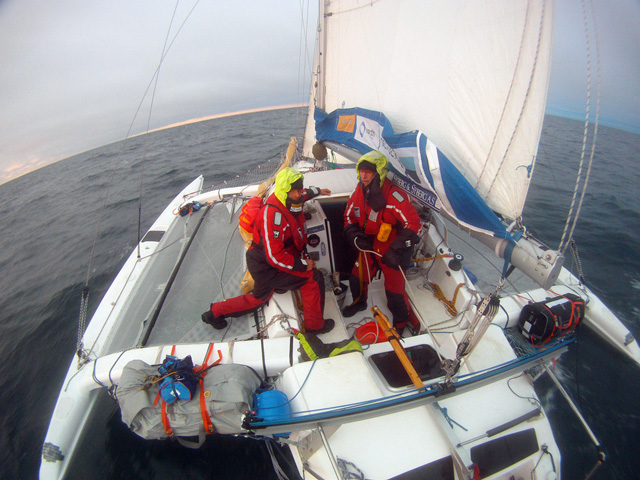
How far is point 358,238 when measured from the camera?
2.87m

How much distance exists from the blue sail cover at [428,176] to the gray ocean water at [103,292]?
7.59 ft

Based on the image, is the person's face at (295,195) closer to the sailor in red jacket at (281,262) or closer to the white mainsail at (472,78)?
the sailor in red jacket at (281,262)

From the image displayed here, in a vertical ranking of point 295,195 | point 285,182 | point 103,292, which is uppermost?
point 285,182

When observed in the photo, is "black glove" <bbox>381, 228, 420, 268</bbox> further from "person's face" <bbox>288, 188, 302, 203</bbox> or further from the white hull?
"person's face" <bbox>288, 188, 302, 203</bbox>

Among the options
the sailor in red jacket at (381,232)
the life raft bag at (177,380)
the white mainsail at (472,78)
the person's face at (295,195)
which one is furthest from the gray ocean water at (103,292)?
the white mainsail at (472,78)

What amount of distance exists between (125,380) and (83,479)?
1732 millimetres

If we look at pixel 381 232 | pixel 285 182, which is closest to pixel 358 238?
pixel 381 232

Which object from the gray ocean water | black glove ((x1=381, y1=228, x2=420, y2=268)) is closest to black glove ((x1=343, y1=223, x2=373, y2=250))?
Answer: black glove ((x1=381, y1=228, x2=420, y2=268))

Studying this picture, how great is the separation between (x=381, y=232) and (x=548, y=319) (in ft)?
5.28

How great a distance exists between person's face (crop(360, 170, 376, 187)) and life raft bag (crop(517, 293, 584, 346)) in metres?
1.87

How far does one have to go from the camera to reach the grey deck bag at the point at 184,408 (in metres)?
1.77

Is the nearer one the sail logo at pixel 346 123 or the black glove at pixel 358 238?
the black glove at pixel 358 238

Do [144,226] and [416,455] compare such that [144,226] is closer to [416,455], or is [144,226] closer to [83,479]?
[83,479]

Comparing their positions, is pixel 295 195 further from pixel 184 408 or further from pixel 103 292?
pixel 103 292
